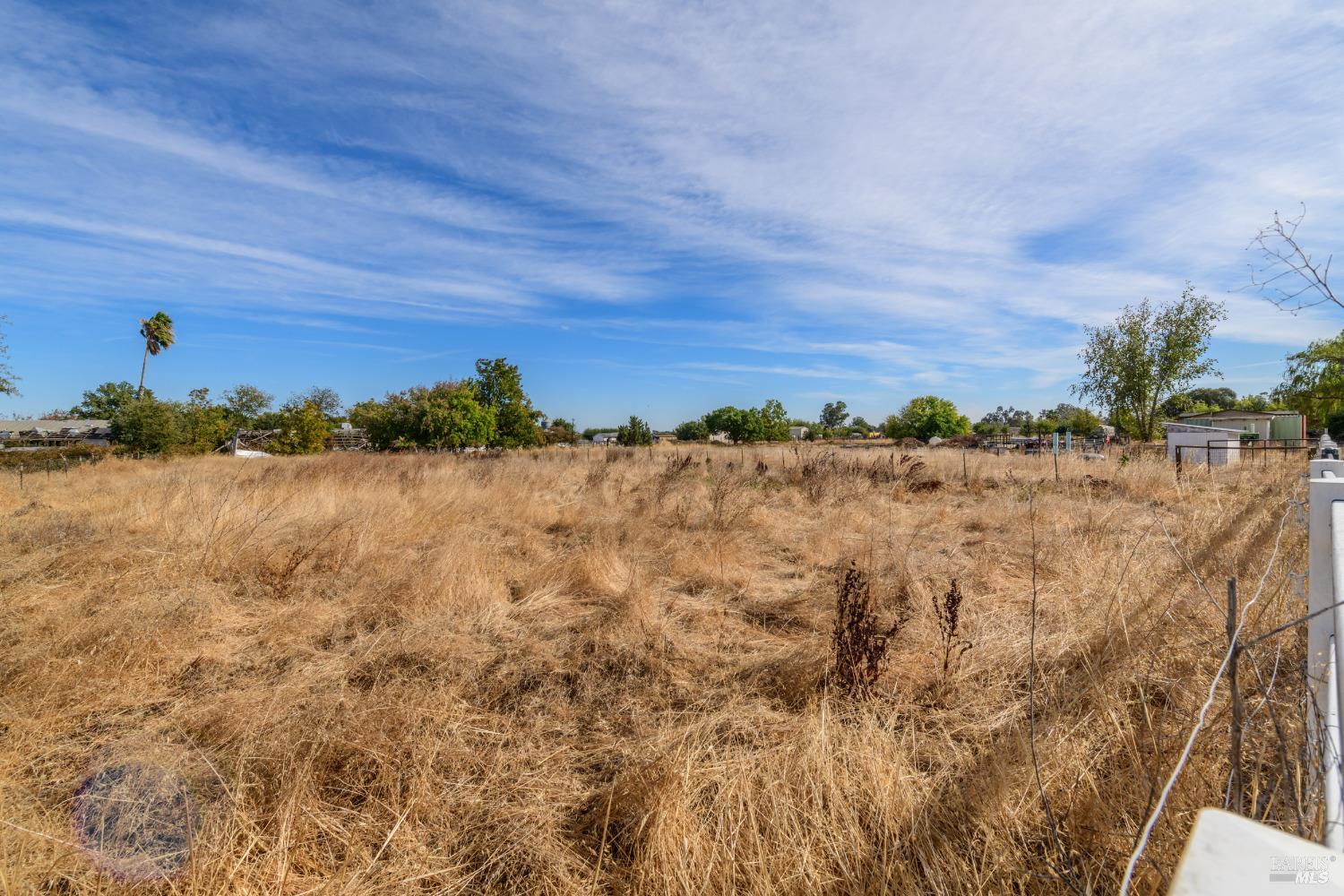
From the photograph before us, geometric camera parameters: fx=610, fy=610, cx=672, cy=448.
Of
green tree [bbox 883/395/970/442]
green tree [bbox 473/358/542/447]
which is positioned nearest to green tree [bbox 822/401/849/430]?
green tree [bbox 883/395/970/442]

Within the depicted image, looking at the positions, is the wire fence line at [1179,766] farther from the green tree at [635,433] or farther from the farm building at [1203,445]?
the green tree at [635,433]

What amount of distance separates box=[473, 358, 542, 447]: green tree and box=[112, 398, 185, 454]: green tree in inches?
444

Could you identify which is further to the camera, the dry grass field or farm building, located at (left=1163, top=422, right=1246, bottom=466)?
farm building, located at (left=1163, top=422, right=1246, bottom=466)

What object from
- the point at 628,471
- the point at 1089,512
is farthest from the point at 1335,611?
the point at 628,471

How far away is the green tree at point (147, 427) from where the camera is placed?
2198 cm

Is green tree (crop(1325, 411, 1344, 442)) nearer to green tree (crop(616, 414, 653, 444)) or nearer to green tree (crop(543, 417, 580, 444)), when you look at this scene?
green tree (crop(616, 414, 653, 444))

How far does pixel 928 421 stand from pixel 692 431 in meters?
22.4

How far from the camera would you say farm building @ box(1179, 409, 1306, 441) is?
24.2m

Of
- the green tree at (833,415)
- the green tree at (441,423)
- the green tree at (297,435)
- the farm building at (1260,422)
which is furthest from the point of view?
the green tree at (833,415)

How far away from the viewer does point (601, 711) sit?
3193mm

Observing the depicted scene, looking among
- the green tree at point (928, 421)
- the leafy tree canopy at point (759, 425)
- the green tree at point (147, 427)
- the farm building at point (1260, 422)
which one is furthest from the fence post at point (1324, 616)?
the green tree at point (928, 421)

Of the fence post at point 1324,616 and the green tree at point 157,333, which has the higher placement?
the green tree at point 157,333

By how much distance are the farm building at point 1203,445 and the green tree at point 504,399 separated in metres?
19.7

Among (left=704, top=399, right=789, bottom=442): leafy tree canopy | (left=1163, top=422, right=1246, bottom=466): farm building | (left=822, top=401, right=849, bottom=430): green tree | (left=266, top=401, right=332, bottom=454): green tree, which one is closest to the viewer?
(left=1163, top=422, right=1246, bottom=466): farm building
